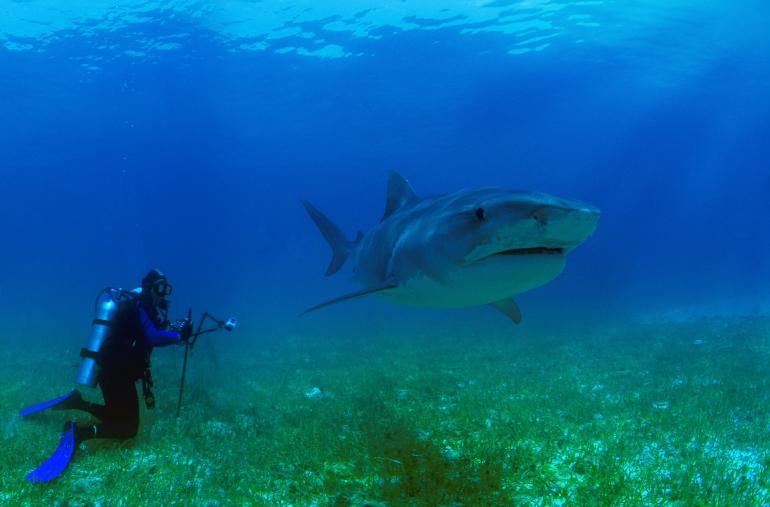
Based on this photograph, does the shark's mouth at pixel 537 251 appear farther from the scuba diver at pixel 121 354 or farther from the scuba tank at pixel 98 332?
the scuba tank at pixel 98 332

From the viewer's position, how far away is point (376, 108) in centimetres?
4784

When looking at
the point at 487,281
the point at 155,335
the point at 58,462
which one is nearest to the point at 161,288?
the point at 155,335

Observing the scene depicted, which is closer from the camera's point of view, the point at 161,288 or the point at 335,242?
the point at 161,288

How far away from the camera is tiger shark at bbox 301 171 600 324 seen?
3.50m

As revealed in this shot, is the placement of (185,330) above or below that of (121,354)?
above

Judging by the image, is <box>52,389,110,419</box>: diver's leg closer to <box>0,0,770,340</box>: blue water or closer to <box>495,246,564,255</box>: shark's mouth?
<box>495,246,564,255</box>: shark's mouth

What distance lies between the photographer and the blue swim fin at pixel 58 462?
16.7 ft

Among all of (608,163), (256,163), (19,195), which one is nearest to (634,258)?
(608,163)

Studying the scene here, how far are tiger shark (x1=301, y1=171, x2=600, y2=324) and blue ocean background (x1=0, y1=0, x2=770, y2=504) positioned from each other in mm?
2648

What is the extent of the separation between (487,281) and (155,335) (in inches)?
189

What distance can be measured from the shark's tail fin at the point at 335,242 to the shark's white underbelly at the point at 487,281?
10.4 ft

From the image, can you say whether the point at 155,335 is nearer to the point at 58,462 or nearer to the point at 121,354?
the point at 121,354

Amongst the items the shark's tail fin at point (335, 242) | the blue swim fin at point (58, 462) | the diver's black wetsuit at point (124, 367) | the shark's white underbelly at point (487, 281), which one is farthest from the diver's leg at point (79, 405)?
the shark's white underbelly at point (487, 281)

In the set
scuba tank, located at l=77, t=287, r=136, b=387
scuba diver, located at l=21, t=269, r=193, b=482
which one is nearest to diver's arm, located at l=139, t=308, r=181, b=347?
scuba diver, located at l=21, t=269, r=193, b=482
